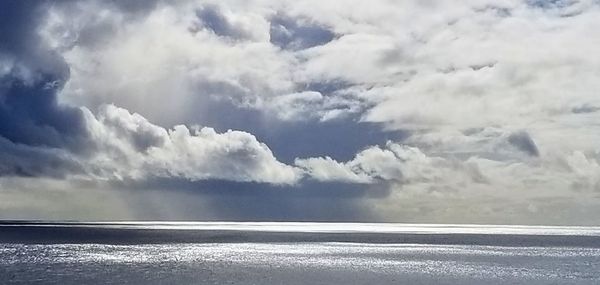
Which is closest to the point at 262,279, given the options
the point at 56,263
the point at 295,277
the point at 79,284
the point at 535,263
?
the point at 295,277

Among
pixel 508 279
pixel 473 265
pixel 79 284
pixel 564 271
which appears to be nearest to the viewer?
pixel 79 284

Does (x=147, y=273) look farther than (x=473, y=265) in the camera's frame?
No

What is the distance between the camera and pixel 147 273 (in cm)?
6462

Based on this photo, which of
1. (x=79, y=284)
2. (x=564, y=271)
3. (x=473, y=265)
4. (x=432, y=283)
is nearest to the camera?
(x=79, y=284)

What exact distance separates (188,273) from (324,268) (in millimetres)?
14760

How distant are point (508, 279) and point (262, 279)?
2039 cm

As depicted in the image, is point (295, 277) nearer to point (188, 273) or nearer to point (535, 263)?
point (188, 273)

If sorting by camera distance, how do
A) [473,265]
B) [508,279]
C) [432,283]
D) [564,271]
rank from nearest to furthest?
[432,283] < [508,279] < [564,271] < [473,265]

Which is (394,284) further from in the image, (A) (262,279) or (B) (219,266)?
(B) (219,266)

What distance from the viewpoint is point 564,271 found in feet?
233

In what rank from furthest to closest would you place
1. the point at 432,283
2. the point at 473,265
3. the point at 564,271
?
the point at 473,265
the point at 564,271
the point at 432,283

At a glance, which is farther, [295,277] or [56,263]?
[56,263]

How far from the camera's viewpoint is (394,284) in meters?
58.4

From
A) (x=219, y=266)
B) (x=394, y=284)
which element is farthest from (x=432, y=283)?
(x=219, y=266)
